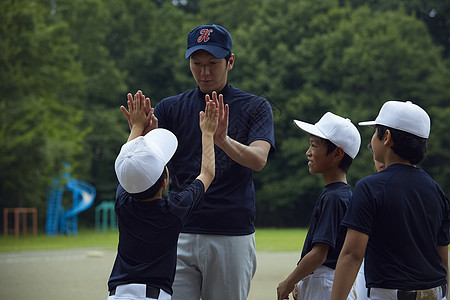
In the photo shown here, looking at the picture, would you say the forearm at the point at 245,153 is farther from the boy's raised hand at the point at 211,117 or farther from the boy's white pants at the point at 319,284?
the boy's white pants at the point at 319,284

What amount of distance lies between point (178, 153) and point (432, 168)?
33004 millimetres

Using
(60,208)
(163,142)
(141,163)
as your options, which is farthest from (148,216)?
(60,208)

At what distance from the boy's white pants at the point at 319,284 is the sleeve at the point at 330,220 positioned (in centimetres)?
24

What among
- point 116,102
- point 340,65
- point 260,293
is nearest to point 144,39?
point 116,102

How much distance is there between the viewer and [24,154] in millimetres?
26219

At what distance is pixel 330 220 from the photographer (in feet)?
11.4

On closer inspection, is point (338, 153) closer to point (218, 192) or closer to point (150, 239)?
point (218, 192)

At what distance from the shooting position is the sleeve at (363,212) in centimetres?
298

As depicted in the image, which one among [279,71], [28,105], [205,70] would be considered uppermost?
[279,71]

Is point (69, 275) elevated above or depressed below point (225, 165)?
below

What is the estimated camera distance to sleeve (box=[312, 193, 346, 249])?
3434 millimetres

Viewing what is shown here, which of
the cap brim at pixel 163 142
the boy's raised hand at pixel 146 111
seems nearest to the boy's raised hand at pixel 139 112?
the boy's raised hand at pixel 146 111

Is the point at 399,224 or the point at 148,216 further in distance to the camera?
the point at 148,216

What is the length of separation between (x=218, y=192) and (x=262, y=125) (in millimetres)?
435
